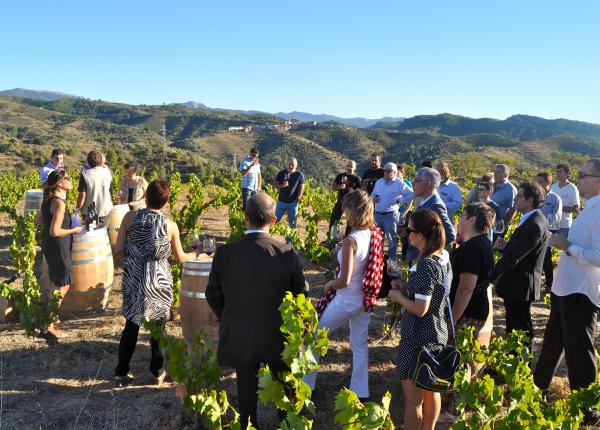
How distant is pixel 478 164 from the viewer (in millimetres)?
40188

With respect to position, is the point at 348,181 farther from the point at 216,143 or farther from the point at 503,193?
the point at 216,143

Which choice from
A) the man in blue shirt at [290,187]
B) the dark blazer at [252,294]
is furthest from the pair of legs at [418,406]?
the man in blue shirt at [290,187]

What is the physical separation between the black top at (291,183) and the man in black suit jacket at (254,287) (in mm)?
5338

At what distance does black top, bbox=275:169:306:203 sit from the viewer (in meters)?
8.00

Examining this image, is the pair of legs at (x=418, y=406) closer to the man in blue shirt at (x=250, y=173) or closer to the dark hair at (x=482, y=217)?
the dark hair at (x=482, y=217)

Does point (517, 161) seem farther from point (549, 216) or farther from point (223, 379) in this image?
point (223, 379)

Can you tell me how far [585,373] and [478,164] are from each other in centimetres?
3934

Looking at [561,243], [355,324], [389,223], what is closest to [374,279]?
[355,324]

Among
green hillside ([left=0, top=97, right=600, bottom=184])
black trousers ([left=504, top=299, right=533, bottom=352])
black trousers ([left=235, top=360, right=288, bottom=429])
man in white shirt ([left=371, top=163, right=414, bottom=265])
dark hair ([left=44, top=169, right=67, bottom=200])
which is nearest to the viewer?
black trousers ([left=235, top=360, right=288, bottom=429])

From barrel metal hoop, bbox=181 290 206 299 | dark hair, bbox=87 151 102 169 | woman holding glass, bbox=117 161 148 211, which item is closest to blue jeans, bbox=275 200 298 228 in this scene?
woman holding glass, bbox=117 161 148 211

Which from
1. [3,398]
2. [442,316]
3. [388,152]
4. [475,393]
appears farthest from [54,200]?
[388,152]

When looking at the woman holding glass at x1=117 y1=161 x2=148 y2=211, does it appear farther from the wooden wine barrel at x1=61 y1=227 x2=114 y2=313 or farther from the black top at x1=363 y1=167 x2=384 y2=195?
the black top at x1=363 y1=167 x2=384 y2=195

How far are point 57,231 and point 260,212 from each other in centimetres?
250

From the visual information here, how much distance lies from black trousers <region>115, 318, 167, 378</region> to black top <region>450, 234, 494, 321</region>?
2.06m
